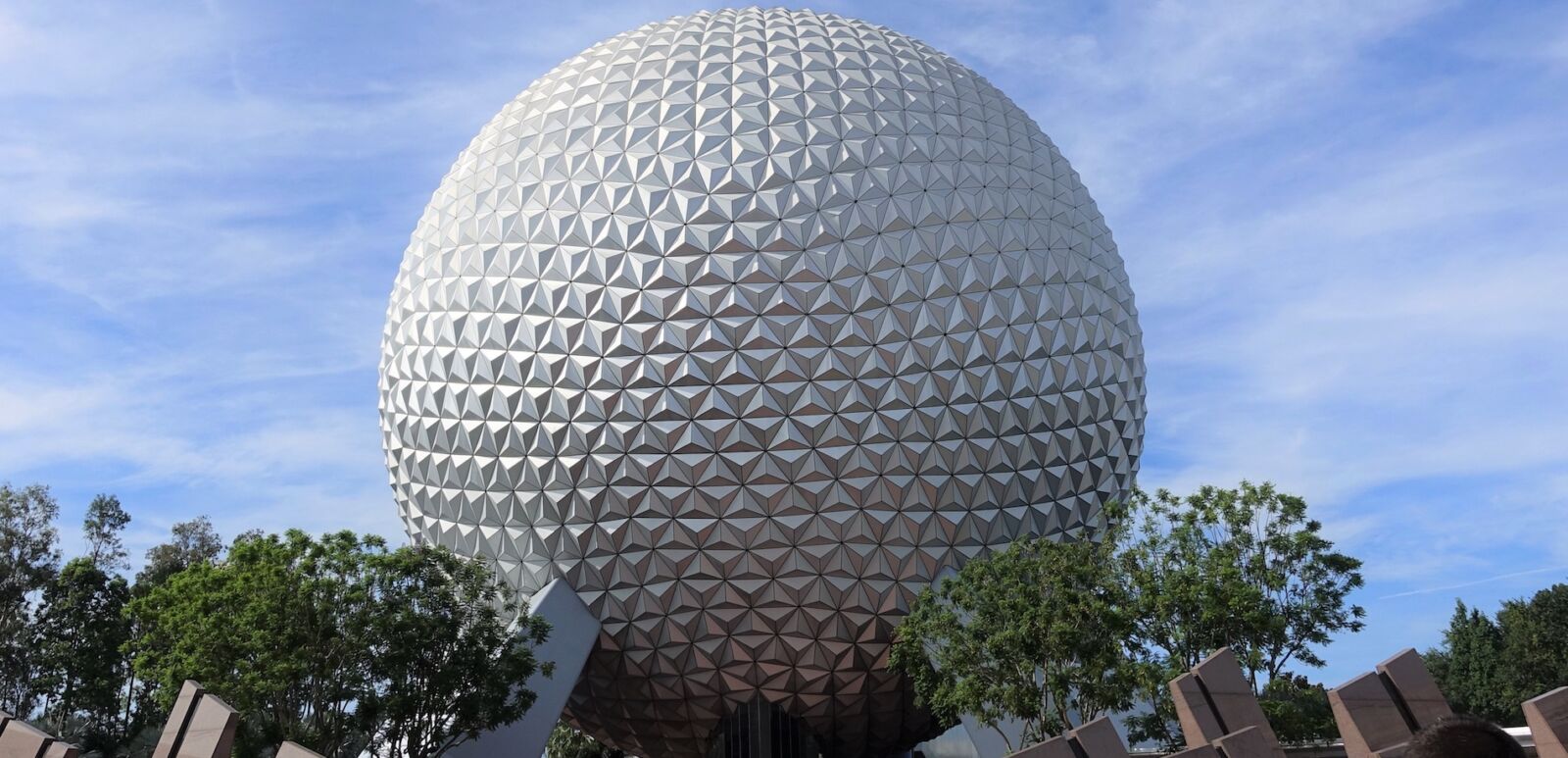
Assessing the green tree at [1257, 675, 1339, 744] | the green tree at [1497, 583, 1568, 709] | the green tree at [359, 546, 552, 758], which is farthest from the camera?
the green tree at [1497, 583, 1568, 709]

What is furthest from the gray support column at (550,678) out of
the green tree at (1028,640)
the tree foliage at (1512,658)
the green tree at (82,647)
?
the tree foliage at (1512,658)

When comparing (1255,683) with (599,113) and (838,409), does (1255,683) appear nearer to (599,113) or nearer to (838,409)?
(838,409)

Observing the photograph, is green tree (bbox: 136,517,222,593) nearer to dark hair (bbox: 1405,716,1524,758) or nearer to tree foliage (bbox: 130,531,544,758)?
tree foliage (bbox: 130,531,544,758)

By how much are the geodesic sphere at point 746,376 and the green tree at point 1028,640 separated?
5.12 ft

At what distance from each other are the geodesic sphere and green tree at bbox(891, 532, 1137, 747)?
61.4 inches

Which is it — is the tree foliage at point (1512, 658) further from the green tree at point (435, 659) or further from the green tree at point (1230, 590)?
the green tree at point (435, 659)

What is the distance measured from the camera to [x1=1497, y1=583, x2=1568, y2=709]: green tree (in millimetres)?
44938

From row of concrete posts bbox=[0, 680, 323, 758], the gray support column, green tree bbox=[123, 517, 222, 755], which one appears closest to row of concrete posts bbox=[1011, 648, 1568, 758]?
row of concrete posts bbox=[0, 680, 323, 758]

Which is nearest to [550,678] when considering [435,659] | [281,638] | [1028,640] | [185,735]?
[435,659]

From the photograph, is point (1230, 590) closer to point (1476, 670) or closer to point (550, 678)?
point (550, 678)

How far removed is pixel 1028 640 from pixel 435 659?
11401 millimetres

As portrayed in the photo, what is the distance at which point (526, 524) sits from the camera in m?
24.4

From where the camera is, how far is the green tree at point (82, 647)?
35.5 m

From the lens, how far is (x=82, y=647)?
36.4 metres
